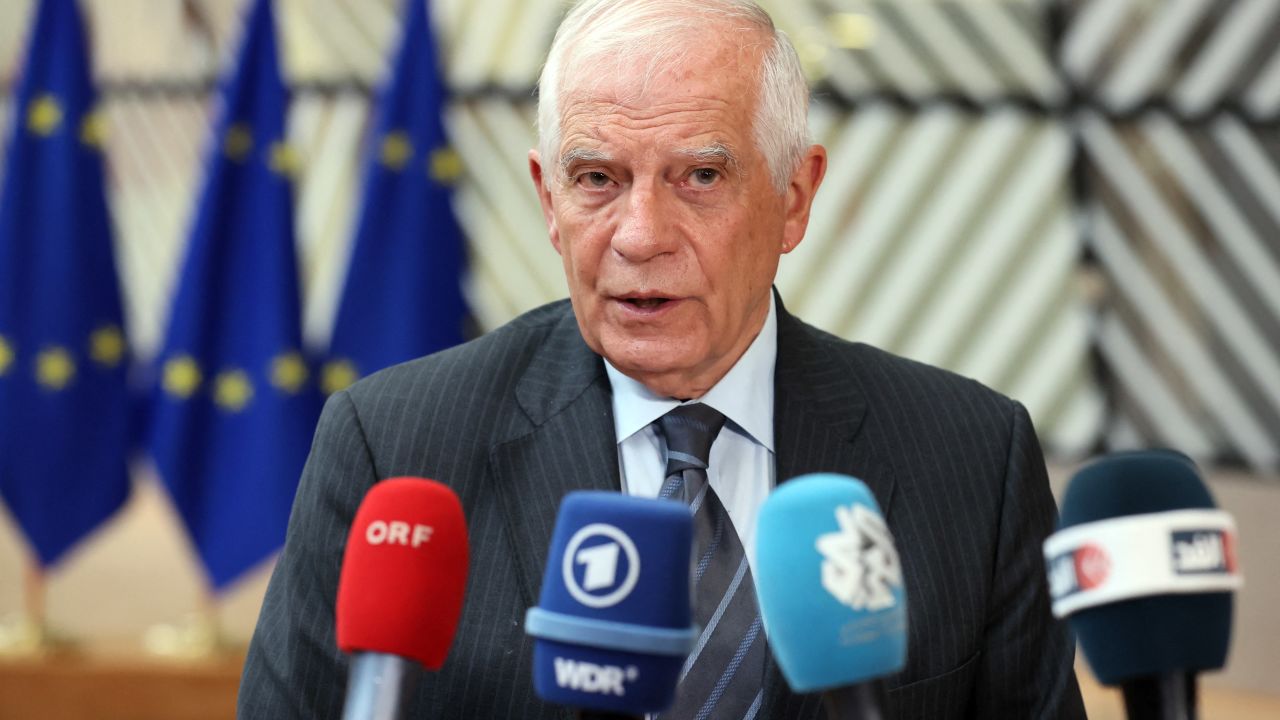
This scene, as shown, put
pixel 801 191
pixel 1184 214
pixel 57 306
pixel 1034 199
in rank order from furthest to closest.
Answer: pixel 1034 199 < pixel 1184 214 < pixel 57 306 < pixel 801 191

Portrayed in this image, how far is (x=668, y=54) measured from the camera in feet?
5.98

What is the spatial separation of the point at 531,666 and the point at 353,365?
11.9 ft

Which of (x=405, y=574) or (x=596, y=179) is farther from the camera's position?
(x=596, y=179)

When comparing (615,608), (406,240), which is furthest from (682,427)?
(406,240)

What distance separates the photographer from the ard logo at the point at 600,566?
3.63ft

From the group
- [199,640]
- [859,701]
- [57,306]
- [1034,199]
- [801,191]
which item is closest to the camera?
[859,701]

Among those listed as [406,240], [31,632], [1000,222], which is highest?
[406,240]

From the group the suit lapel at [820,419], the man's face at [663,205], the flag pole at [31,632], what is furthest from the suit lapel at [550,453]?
the flag pole at [31,632]

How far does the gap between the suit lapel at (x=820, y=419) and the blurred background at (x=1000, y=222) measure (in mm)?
3416

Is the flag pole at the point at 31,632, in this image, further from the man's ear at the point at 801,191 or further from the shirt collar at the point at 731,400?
the man's ear at the point at 801,191

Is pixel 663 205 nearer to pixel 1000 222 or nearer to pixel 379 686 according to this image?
pixel 379 686

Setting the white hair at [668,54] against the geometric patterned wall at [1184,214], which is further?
the geometric patterned wall at [1184,214]

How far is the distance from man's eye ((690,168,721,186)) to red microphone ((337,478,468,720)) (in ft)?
2.31

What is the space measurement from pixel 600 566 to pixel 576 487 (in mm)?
856
